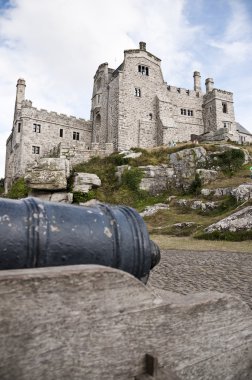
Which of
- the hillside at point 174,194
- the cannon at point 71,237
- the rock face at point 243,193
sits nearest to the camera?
the cannon at point 71,237

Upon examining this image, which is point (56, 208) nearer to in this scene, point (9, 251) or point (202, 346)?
point (9, 251)

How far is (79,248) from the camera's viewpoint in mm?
2051

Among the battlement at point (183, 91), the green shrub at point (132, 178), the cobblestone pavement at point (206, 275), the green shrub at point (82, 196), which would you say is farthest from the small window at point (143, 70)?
the cobblestone pavement at point (206, 275)

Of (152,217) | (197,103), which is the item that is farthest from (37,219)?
(197,103)

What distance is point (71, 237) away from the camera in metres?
2.03

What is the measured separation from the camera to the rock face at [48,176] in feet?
74.5

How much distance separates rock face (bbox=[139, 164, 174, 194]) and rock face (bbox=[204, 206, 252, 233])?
35.4 feet

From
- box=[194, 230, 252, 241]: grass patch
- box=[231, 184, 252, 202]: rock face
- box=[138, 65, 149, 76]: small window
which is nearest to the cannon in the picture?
box=[194, 230, 252, 241]: grass patch

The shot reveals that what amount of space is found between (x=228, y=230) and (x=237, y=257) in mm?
5235

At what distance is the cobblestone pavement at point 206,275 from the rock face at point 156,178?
16.6m

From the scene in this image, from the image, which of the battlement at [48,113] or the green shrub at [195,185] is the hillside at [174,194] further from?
the battlement at [48,113]

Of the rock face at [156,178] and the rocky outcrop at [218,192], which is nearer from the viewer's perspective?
the rocky outcrop at [218,192]

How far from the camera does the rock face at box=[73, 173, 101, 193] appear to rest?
23658mm

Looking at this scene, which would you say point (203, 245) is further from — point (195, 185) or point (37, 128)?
point (37, 128)
